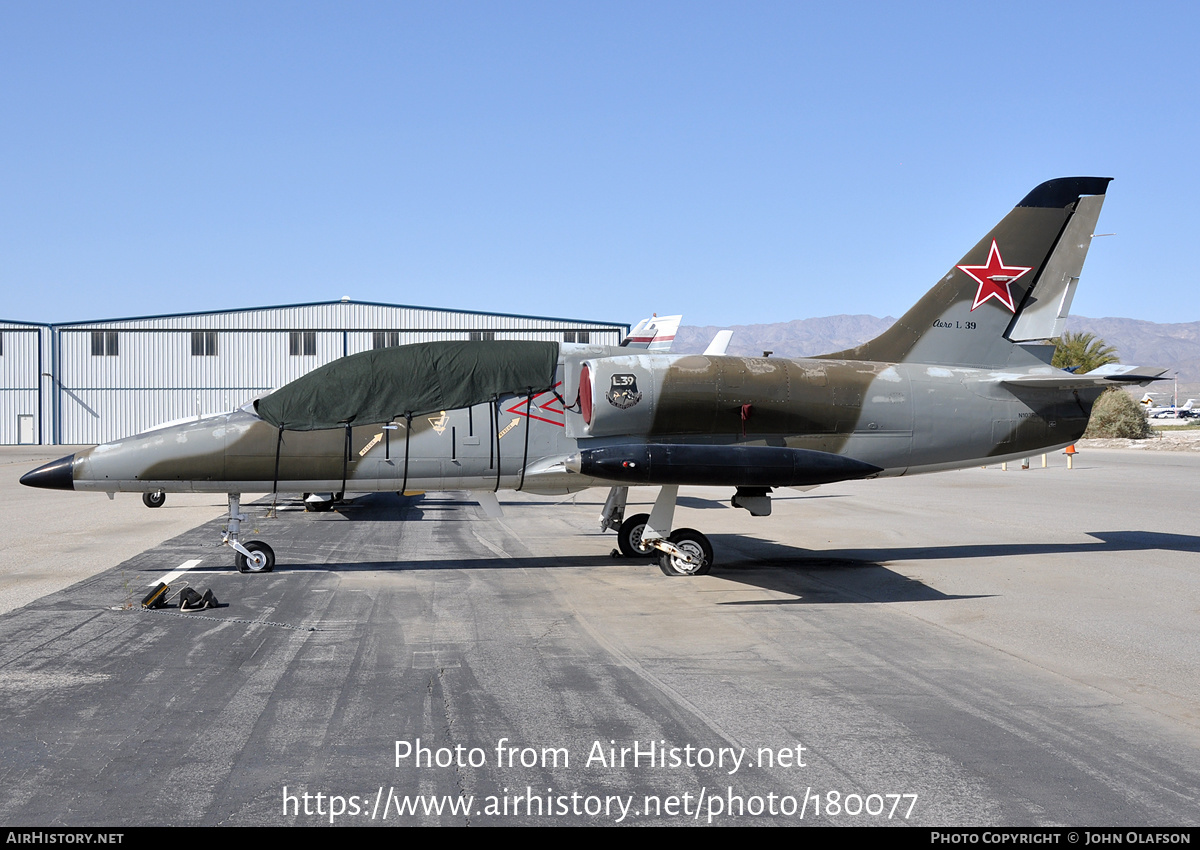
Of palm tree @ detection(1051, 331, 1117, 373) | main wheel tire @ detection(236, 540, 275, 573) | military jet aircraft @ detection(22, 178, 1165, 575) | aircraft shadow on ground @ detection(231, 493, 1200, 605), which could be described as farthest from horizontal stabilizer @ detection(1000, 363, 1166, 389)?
palm tree @ detection(1051, 331, 1117, 373)

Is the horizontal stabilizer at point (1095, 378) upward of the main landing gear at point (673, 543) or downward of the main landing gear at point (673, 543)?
upward

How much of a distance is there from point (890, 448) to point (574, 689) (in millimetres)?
7769

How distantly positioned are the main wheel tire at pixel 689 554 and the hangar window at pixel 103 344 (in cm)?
5706

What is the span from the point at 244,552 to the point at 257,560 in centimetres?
20

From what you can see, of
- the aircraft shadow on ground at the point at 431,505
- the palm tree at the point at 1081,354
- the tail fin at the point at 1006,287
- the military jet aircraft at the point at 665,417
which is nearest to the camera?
the military jet aircraft at the point at 665,417

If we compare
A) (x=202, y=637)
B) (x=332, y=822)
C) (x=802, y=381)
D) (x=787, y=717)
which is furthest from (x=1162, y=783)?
(x=802, y=381)

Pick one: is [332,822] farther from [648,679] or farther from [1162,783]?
[1162,783]

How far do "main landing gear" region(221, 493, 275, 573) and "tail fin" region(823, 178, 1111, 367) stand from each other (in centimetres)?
831

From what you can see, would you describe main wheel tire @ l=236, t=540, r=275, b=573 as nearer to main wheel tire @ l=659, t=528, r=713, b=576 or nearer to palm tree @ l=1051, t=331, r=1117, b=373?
main wheel tire @ l=659, t=528, r=713, b=576

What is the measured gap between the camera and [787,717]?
6.38 metres

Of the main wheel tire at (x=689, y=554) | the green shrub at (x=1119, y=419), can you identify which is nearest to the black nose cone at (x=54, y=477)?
the main wheel tire at (x=689, y=554)

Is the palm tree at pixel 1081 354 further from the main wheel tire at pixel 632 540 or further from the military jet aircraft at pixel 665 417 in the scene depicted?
the main wheel tire at pixel 632 540

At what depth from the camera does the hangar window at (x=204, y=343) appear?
196ft

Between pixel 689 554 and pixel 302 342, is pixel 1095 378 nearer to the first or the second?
pixel 689 554
